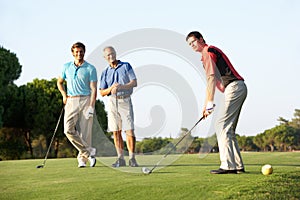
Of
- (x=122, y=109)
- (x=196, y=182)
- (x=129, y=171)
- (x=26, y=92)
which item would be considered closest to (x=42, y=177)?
(x=129, y=171)

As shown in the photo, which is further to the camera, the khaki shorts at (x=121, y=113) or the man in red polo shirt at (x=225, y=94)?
the khaki shorts at (x=121, y=113)

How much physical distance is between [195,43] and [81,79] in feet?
8.44

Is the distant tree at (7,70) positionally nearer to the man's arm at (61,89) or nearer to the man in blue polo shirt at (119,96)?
the man's arm at (61,89)

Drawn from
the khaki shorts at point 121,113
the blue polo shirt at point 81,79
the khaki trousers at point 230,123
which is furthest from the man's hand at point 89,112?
the khaki trousers at point 230,123

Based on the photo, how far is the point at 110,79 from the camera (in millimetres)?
8031

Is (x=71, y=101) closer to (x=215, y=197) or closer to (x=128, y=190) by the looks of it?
(x=128, y=190)

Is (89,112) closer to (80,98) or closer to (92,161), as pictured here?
(80,98)

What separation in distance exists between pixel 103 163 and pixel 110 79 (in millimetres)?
1768

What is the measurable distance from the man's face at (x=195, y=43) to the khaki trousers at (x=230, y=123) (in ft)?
2.27

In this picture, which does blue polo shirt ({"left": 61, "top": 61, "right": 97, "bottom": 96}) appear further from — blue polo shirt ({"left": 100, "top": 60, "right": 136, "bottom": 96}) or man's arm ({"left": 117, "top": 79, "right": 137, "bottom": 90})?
man's arm ({"left": 117, "top": 79, "right": 137, "bottom": 90})

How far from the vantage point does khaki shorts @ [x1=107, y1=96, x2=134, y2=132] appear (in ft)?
26.0

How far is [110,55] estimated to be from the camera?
8.02 metres

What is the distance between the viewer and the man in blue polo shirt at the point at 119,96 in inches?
310

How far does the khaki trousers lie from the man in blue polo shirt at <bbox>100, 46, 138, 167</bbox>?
78.0 inches
